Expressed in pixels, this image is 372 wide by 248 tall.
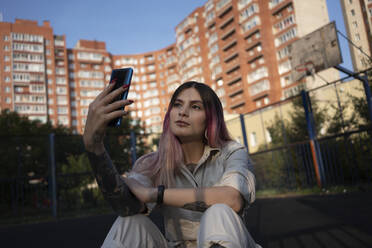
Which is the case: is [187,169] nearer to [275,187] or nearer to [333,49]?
[275,187]

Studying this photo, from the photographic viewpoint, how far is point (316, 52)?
1291 centimetres

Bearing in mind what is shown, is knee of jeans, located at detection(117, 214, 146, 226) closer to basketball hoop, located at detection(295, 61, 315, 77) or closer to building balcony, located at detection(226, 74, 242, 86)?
basketball hoop, located at detection(295, 61, 315, 77)

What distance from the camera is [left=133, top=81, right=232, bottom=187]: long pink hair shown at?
80.7 inches

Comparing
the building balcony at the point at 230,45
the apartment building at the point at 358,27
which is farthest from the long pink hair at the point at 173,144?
the building balcony at the point at 230,45

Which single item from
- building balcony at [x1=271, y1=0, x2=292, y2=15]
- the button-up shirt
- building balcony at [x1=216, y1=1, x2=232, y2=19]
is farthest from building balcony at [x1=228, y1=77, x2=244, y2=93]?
the button-up shirt

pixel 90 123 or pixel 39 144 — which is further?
pixel 39 144

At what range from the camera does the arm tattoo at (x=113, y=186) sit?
63.6 inches

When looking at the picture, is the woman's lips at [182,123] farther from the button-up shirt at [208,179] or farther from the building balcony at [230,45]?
the building balcony at [230,45]

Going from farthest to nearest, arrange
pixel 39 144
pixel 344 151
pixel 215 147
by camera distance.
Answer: pixel 39 144 < pixel 344 151 < pixel 215 147

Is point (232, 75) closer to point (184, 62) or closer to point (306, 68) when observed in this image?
point (184, 62)

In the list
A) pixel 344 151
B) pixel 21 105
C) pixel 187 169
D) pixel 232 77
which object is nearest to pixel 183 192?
pixel 187 169

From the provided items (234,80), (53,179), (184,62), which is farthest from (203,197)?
(184,62)

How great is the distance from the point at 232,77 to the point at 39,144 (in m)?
43.8

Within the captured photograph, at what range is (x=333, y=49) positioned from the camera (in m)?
12.1
